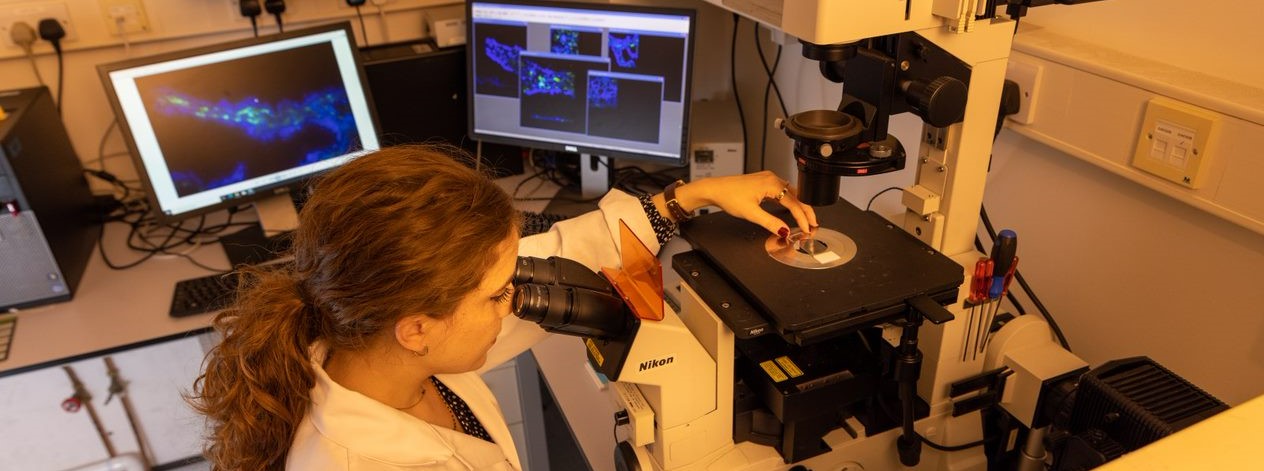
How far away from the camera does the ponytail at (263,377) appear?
2.96 feet

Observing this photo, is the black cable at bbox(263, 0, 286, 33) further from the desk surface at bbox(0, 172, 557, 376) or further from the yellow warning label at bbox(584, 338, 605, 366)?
the yellow warning label at bbox(584, 338, 605, 366)

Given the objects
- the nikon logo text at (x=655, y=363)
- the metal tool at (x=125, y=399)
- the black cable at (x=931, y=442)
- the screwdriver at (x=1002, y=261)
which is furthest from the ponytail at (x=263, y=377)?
the metal tool at (x=125, y=399)

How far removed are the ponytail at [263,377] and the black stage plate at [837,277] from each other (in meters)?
0.50

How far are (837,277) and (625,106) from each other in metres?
1.02

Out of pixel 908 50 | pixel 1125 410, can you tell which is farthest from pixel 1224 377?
pixel 908 50

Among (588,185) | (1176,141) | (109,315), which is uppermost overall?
(1176,141)

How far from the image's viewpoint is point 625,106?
1.87 m

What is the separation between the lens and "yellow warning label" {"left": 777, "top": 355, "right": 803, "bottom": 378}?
100 cm

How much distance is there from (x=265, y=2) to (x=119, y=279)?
0.77 m

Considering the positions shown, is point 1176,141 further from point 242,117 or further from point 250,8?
point 250,8


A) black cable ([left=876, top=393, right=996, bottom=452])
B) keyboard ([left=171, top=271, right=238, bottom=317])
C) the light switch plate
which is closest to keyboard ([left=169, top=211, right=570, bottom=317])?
keyboard ([left=171, top=271, right=238, bottom=317])

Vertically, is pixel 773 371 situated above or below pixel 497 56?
below

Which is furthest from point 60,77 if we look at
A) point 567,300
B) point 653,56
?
point 567,300

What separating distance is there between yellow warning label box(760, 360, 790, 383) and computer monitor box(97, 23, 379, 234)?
1.34 meters
